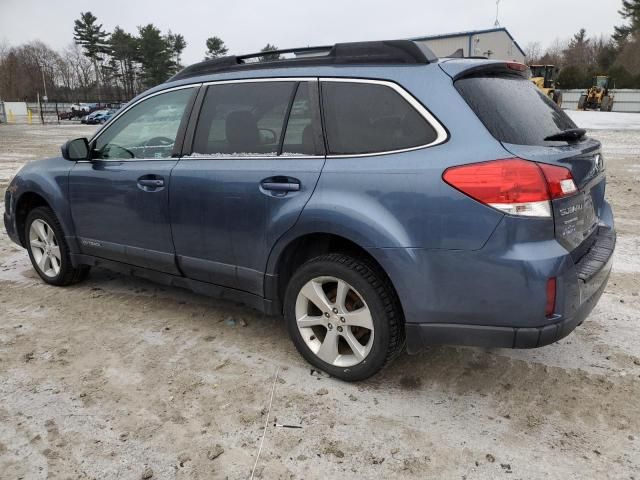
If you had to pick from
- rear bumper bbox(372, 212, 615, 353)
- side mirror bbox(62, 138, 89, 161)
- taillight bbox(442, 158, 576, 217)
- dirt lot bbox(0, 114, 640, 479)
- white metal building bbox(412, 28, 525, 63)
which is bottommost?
dirt lot bbox(0, 114, 640, 479)

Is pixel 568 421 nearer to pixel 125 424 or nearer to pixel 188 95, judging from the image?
pixel 125 424

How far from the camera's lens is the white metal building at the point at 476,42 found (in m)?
38.2

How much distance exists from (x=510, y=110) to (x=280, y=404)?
77.3 inches

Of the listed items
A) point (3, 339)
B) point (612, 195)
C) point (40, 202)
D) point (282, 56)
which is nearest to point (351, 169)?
point (282, 56)

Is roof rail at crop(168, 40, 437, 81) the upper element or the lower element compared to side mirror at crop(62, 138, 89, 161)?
upper

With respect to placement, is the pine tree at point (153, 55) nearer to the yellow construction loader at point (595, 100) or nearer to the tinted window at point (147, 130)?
the yellow construction loader at point (595, 100)

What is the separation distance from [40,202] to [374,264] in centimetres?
342

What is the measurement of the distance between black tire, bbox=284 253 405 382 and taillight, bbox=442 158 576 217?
687 millimetres

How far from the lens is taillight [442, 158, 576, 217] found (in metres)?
2.37

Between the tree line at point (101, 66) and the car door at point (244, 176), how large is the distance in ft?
231

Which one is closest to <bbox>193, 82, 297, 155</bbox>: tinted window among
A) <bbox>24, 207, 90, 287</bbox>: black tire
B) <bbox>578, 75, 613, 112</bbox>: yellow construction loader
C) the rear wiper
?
the rear wiper

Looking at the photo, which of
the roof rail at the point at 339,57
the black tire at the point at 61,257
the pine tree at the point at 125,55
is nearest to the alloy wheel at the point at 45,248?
the black tire at the point at 61,257

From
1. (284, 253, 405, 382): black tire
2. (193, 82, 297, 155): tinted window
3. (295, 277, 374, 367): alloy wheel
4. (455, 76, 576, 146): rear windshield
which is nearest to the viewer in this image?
(455, 76, 576, 146): rear windshield

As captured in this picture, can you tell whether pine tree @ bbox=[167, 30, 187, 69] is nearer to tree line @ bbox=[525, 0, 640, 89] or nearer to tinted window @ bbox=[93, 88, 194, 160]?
tree line @ bbox=[525, 0, 640, 89]
